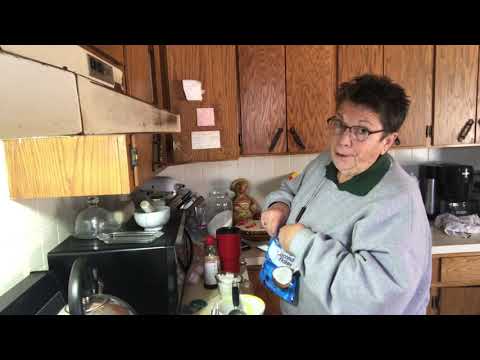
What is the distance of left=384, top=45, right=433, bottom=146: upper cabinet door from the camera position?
1.84m

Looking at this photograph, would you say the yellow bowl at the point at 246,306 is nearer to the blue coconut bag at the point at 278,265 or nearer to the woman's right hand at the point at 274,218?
the blue coconut bag at the point at 278,265

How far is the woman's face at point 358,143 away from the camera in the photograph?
94 centimetres

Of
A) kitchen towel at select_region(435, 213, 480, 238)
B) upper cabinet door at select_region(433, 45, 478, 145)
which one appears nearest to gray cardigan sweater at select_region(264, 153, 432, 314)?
kitchen towel at select_region(435, 213, 480, 238)

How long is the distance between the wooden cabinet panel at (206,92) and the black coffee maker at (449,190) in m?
1.34

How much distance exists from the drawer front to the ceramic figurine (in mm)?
1139

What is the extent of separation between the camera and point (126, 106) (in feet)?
1.70

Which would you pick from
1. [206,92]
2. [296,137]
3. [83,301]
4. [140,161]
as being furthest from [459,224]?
[83,301]

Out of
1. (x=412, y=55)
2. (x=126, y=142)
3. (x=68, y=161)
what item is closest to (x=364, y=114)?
(x=126, y=142)

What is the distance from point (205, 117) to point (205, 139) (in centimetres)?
12

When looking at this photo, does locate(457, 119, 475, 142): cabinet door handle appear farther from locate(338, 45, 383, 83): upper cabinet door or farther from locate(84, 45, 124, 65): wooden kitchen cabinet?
locate(84, 45, 124, 65): wooden kitchen cabinet

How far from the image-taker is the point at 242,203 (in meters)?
2.06

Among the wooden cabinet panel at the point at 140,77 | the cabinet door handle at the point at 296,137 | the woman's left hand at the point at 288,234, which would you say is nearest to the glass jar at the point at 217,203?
the cabinet door handle at the point at 296,137
